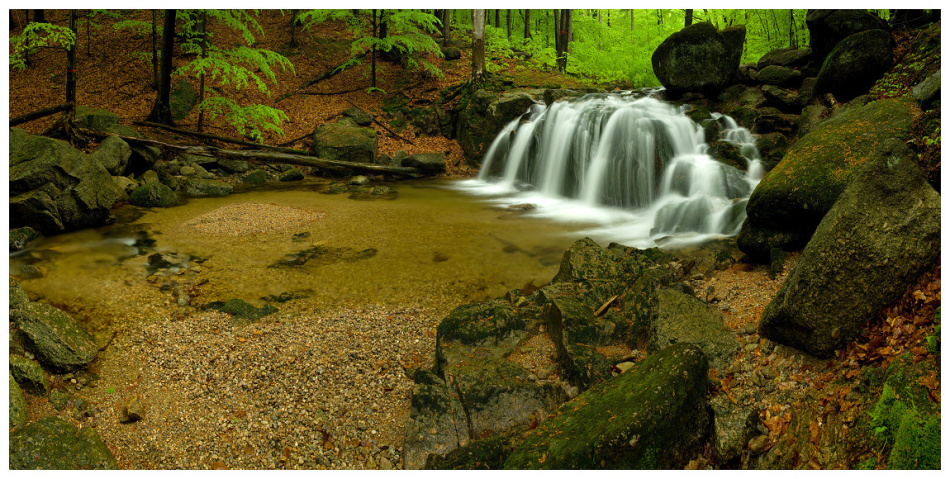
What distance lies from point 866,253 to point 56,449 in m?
4.96

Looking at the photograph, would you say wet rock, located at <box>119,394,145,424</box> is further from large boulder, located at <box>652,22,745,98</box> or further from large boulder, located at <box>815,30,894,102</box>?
large boulder, located at <box>652,22,745,98</box>

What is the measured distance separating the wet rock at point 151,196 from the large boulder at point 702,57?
12334 millimetres

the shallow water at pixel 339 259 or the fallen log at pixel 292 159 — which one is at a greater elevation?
the fallen log at pixel 292 159

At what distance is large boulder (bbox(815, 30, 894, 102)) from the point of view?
28.2 feet

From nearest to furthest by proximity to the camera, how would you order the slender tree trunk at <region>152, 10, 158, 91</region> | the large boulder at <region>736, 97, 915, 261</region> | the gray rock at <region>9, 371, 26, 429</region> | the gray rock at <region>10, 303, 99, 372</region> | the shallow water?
1. the gray rock at <region>9, 371, 26, 429</region>
2. the gray rock at <region>10, 303, 99, 372</region>
3. the large boulder at <region>736, 97, 915, 261</region>
4. the shallow water
5. the slender tree trunk at <region>152, 10, 158, 91</region>

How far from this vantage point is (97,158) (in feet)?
33.1

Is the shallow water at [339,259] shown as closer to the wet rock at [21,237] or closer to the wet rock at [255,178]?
the wet rock at [21,237]

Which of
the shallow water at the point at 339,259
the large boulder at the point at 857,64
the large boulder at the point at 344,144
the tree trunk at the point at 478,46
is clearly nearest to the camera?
the shallow water at the point at 339,259

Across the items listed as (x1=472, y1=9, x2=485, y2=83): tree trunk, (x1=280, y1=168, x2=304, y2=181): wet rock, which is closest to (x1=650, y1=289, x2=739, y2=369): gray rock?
(x1=280, y1=168, x2=304, y2=181): wet rock

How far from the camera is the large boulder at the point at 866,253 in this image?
109 inches

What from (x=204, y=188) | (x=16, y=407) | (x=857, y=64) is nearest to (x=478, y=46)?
(x=204, y=188)

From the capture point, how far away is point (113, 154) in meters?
10.5

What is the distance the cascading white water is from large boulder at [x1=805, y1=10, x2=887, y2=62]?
Result: 258 cm

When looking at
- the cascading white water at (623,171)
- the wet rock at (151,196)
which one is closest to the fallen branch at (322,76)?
the cascading white water at (623,171)
